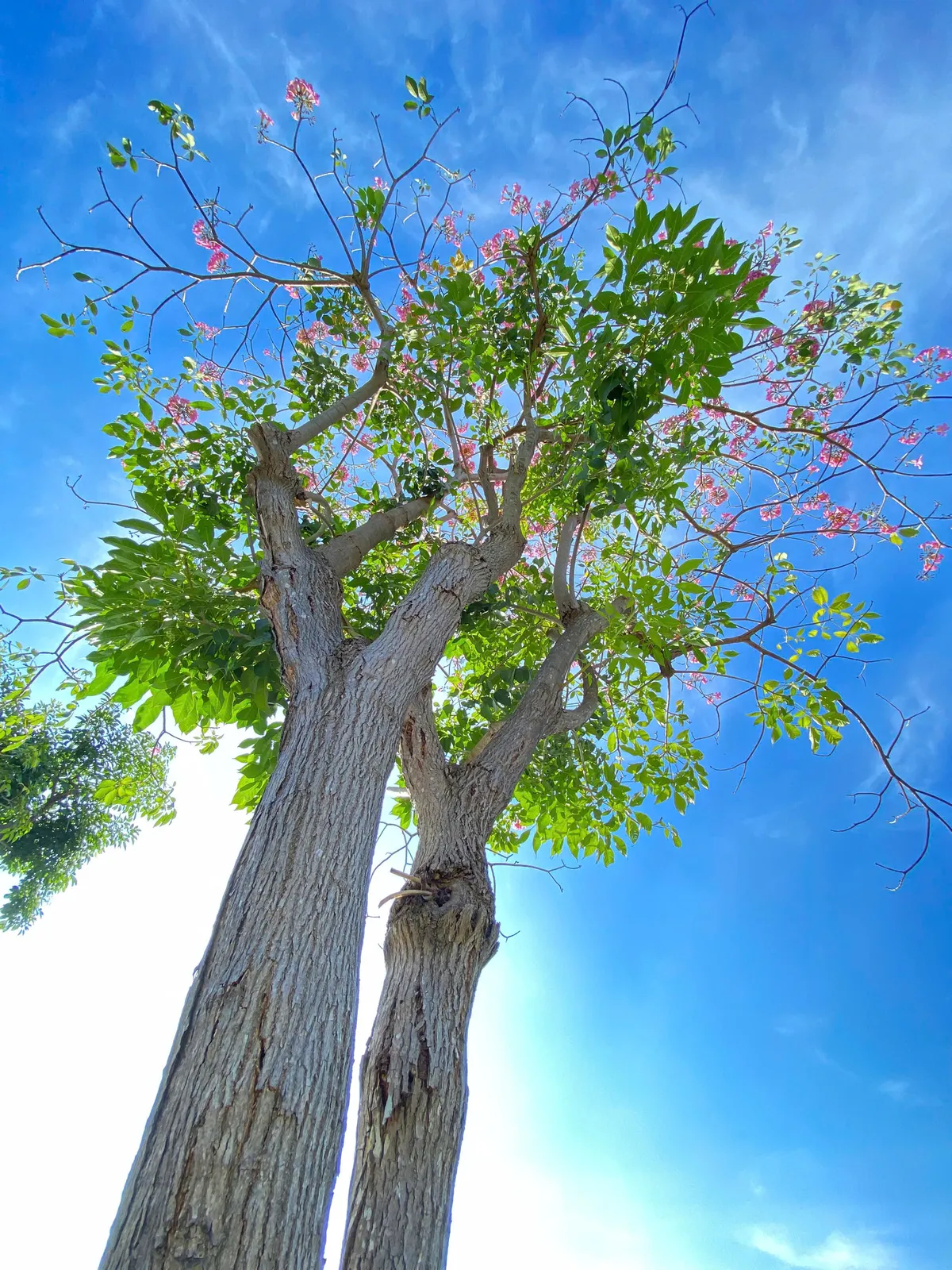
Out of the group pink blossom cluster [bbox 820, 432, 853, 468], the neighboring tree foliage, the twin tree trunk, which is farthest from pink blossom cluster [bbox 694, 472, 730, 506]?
the neighboring tree foliage

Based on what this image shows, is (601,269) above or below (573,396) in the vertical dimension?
above

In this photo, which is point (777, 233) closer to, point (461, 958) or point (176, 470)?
point (176, 470)

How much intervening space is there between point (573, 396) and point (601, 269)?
1.65ft

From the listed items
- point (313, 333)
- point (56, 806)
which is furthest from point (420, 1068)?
point (56, 806)

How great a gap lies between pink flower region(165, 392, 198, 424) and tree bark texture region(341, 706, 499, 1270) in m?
2.85

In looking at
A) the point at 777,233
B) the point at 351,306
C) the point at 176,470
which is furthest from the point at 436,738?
the point at 777,233

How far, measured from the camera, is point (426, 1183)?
5.40 feet

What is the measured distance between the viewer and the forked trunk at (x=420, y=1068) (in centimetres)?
158

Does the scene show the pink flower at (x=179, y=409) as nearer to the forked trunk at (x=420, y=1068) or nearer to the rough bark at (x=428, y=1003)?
the rough bark at (x=428, y=1003)

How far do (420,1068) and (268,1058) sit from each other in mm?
710

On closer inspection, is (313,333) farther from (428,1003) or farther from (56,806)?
(56,806)

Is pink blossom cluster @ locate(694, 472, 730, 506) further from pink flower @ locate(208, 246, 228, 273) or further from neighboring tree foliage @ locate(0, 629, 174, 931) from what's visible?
neighboring tree foliage @ locate(0, 629, 174, 931)

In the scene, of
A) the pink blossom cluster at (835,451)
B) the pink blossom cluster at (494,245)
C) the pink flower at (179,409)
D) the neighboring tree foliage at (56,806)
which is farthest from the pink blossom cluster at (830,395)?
the neighboring tree foliage at (56,806)

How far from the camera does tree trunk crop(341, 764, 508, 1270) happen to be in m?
1.58
